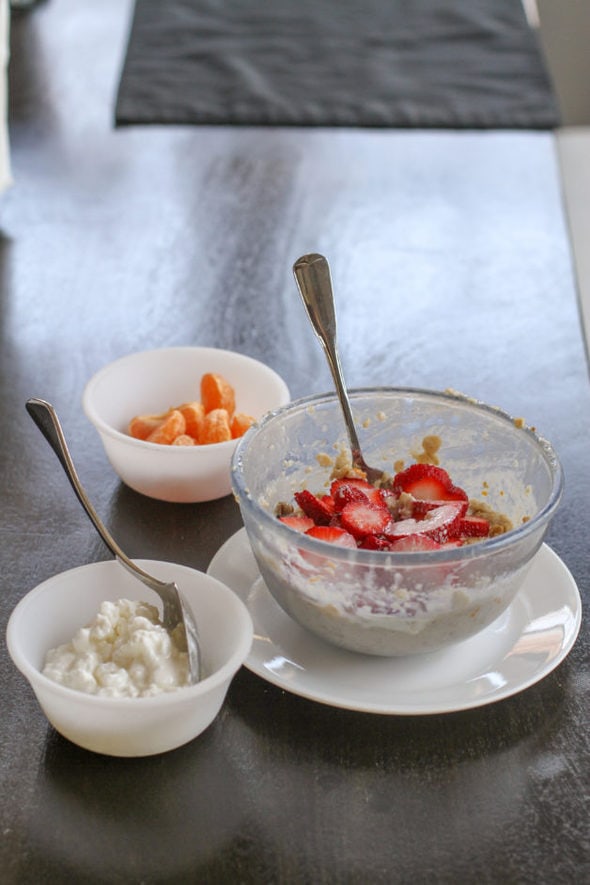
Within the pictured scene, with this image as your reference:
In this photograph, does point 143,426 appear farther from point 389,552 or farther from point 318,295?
point 389,552

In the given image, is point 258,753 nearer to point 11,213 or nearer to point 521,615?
point 521,615

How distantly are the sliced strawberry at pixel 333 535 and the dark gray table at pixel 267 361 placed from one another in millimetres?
128

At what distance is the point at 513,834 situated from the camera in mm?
797

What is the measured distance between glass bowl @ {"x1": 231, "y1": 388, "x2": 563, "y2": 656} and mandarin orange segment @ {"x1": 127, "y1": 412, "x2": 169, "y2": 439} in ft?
0.59

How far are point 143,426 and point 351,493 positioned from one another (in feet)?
0.98

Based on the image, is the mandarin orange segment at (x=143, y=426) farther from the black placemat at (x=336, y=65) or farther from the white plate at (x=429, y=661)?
the black placemat at (x=336, y=65)

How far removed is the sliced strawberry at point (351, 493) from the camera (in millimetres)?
989

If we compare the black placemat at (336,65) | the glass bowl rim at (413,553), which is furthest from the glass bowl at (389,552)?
the black placemat at (336,65)

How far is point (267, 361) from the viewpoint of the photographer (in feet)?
4.72

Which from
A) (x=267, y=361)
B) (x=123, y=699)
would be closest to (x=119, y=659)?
(x=123, y=699)

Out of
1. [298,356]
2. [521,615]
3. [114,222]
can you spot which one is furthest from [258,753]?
[114,222]

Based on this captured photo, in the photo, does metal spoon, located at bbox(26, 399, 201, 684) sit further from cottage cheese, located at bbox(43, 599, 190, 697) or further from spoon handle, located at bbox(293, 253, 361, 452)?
spoon handle, located at bbox(293, 253, 361, 452)

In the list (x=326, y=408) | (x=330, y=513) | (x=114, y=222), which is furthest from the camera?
(x=114, y=222)

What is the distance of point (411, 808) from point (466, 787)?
47 millimetres
